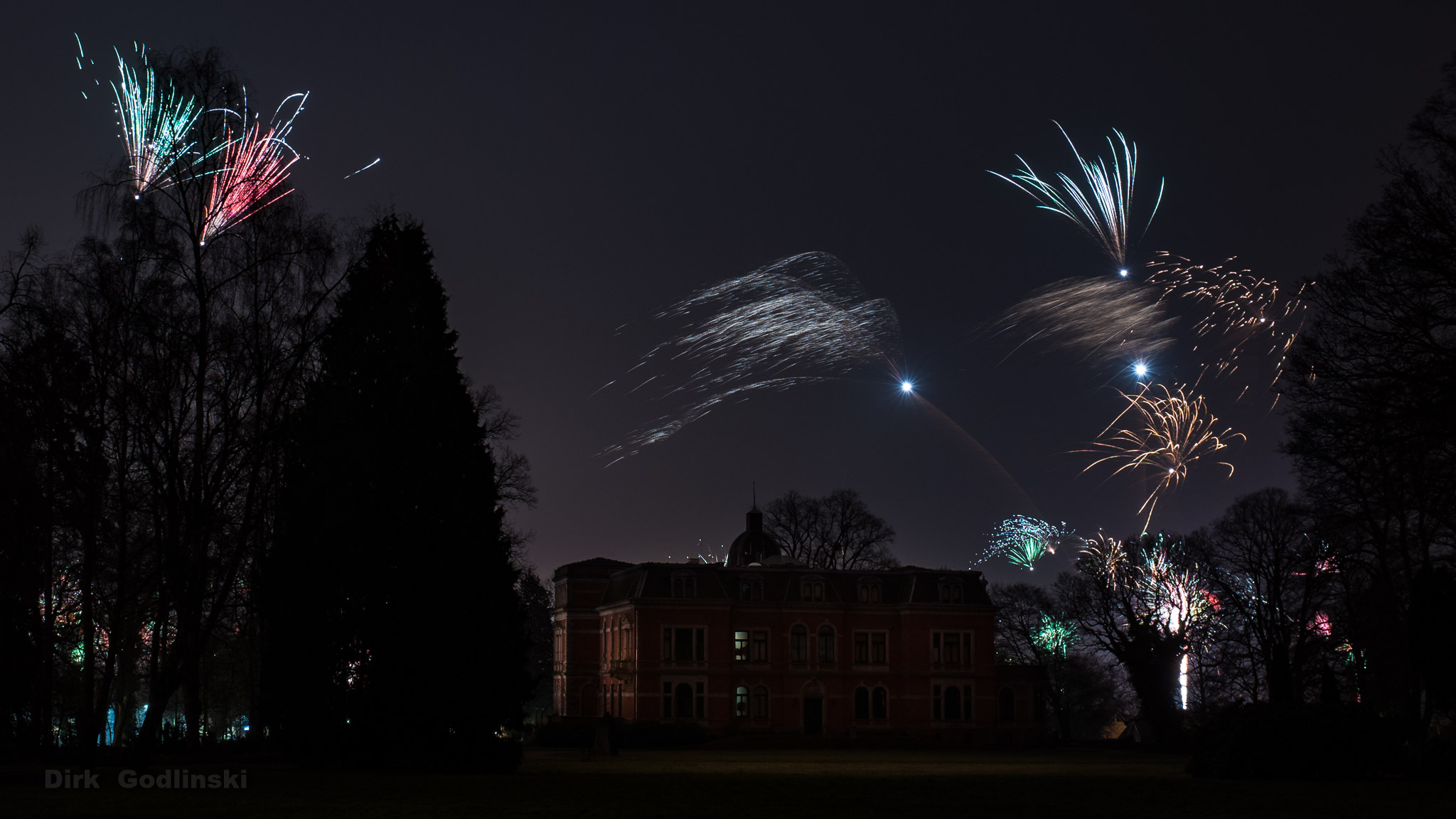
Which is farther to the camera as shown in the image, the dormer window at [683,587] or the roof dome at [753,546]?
the roof dome at [753,546]

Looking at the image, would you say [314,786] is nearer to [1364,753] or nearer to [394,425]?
[394,425]

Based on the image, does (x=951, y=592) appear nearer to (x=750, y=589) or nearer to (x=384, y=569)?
(x=750, y=589)

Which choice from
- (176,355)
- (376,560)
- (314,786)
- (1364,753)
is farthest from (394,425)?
(1364,753)

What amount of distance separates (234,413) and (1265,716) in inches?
950

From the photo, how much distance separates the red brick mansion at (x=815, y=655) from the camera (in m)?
65.7

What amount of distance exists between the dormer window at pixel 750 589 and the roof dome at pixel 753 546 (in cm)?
423

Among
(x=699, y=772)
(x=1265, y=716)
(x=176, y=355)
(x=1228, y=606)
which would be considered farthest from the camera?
(x=1228, y=606)

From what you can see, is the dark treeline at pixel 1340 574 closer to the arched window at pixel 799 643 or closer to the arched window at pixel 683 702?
the arched window at pixel 799 643

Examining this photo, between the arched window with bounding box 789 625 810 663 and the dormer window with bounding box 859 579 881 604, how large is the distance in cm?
360

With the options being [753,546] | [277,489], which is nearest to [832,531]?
[753,546]

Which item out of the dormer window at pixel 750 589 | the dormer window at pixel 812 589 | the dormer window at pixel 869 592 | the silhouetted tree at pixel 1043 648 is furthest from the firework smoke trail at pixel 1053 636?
the dormer window at pixel 750 589

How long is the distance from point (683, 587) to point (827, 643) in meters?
8.47

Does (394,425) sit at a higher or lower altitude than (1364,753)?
higher

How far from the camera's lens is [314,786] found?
2266 centimetres
